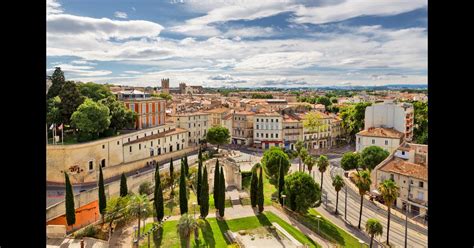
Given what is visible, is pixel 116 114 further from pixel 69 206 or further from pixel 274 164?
pixel 274 164

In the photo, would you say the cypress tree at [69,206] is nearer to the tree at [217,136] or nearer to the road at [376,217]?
the road at [376,217]

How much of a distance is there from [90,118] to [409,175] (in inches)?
462

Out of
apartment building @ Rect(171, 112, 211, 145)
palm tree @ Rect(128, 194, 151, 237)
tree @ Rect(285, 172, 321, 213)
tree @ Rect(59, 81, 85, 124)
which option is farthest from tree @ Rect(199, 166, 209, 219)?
apartment building @ Rect(171, 112, 211, 145)

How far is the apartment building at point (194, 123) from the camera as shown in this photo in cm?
2119

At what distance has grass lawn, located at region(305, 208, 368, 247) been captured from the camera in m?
9.66

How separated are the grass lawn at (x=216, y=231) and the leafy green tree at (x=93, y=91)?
9467 millimetres

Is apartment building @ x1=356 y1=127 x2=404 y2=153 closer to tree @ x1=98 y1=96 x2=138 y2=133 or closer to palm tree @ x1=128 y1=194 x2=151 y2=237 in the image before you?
tree @ x1=98 y1=96 x2=138 y2=133

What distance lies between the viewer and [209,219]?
10.4 m

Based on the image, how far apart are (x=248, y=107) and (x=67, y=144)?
15340 millimetres

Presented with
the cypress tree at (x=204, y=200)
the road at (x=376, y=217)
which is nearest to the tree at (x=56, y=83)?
the cypress tree at (x=204, y=200)
